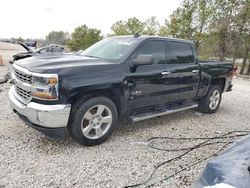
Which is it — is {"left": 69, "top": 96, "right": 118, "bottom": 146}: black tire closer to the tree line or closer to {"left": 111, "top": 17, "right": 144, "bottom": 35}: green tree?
the tree line

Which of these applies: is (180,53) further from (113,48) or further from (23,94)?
(23,94)

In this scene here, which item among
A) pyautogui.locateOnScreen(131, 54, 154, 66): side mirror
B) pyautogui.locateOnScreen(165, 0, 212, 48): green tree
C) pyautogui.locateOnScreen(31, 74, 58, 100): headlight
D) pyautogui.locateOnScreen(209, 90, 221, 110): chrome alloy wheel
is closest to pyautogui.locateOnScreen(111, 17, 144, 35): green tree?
pyautogui.locateOnScreen(165, 0, 212, 48): green tree

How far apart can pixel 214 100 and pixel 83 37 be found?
131ft

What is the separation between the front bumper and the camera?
11.3 ft

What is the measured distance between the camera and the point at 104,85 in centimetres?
389

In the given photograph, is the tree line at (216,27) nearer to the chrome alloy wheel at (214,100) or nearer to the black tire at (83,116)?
the chrome alloy wheel at (214,100)

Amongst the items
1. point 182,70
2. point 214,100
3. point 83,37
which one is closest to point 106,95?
point 182,70

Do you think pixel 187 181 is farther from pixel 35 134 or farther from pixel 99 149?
pixel 35 134

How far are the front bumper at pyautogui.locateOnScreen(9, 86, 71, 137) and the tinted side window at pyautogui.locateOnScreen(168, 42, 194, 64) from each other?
8.21 ft

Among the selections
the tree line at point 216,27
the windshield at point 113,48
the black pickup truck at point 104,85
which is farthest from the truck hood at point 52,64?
the tree line at point 216,27

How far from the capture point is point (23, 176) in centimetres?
309

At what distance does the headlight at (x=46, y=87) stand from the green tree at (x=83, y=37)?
4047 cm

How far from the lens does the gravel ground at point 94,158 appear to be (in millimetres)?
3100

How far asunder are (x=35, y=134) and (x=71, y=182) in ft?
5.30
